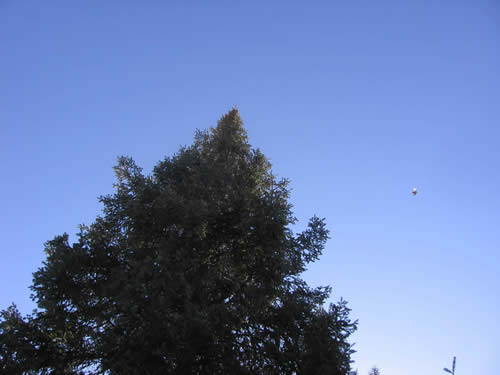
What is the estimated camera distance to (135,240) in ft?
38.5

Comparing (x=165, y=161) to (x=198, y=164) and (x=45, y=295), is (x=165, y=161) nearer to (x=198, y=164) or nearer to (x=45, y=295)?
(x=198, y=164)

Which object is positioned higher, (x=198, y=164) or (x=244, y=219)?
(x=198, y=164)

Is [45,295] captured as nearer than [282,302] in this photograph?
Yes

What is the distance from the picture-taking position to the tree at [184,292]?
896 cm

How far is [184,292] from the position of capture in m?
9.55

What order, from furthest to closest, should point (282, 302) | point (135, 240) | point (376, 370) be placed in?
1. point (376, 370)
2. point (135, 240)
3. point (282, 302)

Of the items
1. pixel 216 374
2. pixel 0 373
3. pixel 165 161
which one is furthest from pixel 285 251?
pixel 0 373

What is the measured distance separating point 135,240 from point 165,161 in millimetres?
3518

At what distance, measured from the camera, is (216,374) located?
905cm

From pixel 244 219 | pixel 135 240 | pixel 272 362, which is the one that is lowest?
pixel 272 362

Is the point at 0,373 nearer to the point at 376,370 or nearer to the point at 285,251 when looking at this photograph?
the point at 285,251

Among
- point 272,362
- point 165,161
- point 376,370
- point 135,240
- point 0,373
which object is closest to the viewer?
point 0,373

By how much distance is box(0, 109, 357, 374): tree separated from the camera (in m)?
8.96

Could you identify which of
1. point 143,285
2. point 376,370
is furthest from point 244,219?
point 376,370
